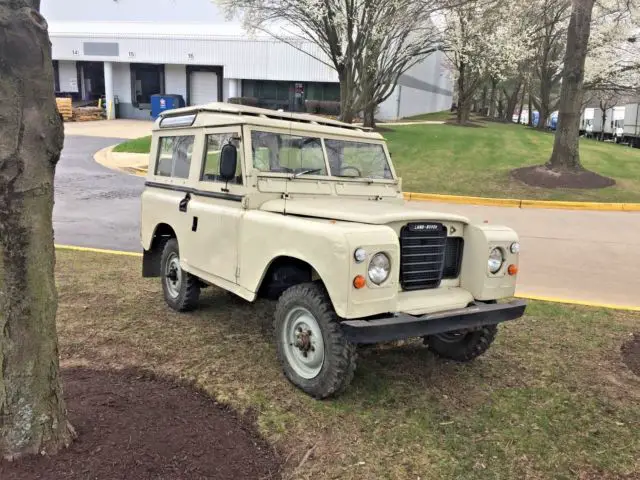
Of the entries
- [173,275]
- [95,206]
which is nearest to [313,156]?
[173,275]

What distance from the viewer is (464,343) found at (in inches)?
190

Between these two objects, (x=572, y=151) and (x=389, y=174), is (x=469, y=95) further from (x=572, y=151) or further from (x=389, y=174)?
(x=389, y=174)

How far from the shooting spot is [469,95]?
33.2m

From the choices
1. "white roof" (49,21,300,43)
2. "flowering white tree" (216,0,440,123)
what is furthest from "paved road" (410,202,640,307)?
"white roof" (49,21,300,43)

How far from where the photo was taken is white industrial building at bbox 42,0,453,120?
120 feet

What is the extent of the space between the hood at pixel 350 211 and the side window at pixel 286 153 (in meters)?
0.32

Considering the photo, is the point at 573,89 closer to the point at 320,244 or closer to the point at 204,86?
the point at 320,244

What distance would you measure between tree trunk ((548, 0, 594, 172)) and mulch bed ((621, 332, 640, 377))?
1163 centimetres

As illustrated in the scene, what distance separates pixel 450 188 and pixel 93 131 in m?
21.5

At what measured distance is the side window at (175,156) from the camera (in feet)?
18.3

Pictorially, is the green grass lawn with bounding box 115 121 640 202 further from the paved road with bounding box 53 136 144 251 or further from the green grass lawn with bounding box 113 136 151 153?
the paved road with bounding box 53 136 144 251

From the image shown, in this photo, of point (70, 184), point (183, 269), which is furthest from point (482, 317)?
point (70, 184)

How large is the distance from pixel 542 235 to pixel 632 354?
6.03m

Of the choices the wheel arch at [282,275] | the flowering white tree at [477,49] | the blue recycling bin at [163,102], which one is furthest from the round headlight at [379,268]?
the blue recycling bin at [163,102]
